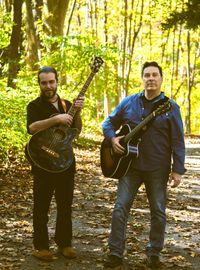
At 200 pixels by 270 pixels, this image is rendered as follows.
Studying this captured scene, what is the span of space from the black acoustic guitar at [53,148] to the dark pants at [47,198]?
0.10 meters

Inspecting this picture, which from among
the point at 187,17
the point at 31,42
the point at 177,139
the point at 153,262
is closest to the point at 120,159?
the point at 177,139

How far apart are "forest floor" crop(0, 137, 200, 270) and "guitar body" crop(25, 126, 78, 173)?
1121mm

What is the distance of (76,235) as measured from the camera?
21.4 feet

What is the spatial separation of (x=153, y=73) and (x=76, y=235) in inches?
107

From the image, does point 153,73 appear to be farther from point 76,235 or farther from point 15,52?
point 15,52

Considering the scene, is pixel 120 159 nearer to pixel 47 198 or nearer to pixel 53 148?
pixel 53 148

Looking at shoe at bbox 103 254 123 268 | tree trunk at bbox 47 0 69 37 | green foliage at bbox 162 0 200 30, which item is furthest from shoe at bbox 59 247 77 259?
tree trunk at bbox 47 0 69 37

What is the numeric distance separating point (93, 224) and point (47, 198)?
2.19 m

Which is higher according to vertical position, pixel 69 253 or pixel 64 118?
pixel 64 118

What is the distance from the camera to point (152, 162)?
16.5 feet

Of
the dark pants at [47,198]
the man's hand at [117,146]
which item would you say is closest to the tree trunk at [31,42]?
the dark pants at [47,198]

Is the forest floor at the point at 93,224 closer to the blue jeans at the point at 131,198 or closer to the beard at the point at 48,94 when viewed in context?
the blue jeans at the point at 131,198

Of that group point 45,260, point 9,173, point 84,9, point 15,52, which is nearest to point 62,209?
point 45,260

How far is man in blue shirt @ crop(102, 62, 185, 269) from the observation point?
502 cm
